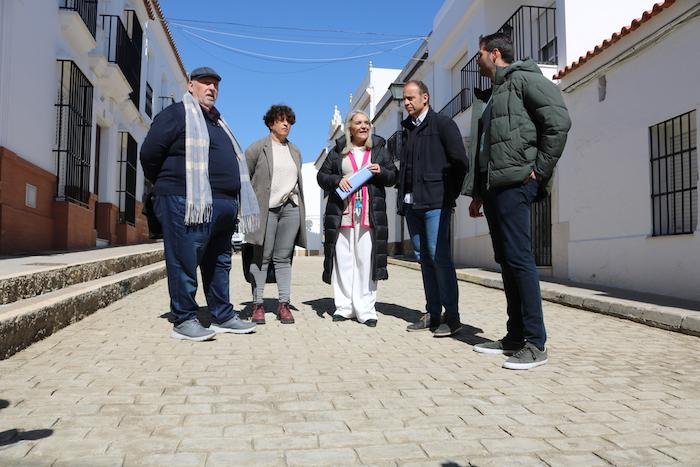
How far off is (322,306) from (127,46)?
34.6 feet

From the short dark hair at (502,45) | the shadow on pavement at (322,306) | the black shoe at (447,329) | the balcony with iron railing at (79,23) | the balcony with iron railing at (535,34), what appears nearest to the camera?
the short dark hair at (502,45)

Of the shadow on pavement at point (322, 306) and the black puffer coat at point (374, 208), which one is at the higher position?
the black puffer coat at point (374, 208)

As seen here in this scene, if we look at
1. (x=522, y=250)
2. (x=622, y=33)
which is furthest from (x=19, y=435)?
(x=622, y=33)

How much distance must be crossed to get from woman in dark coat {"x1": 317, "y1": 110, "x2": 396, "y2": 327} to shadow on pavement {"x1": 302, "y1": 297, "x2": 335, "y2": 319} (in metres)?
0.49

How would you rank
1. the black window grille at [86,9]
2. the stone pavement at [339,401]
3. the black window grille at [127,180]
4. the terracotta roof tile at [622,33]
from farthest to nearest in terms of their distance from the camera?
the black window grille at [127,180] < the black window grille at [86,9] < the terracotta roof tile at [622,33] < the stone pavement at [339,401]

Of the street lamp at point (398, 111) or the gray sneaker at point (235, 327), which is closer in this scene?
the gray sneaker at point (235, 327)

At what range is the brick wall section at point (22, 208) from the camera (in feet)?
24.0

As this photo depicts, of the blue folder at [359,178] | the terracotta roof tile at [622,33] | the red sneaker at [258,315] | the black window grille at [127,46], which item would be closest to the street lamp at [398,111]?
the blue folder at [359,178]

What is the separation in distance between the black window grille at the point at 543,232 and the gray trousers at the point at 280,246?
6.65 meters

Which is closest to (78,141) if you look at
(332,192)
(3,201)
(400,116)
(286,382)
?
(3,201)

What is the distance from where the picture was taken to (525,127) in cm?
343

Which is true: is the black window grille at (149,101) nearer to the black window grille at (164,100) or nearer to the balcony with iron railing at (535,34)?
the black window grille at (164,100)

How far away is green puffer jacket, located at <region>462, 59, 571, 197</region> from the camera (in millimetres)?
3338

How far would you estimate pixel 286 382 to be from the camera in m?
2.93
